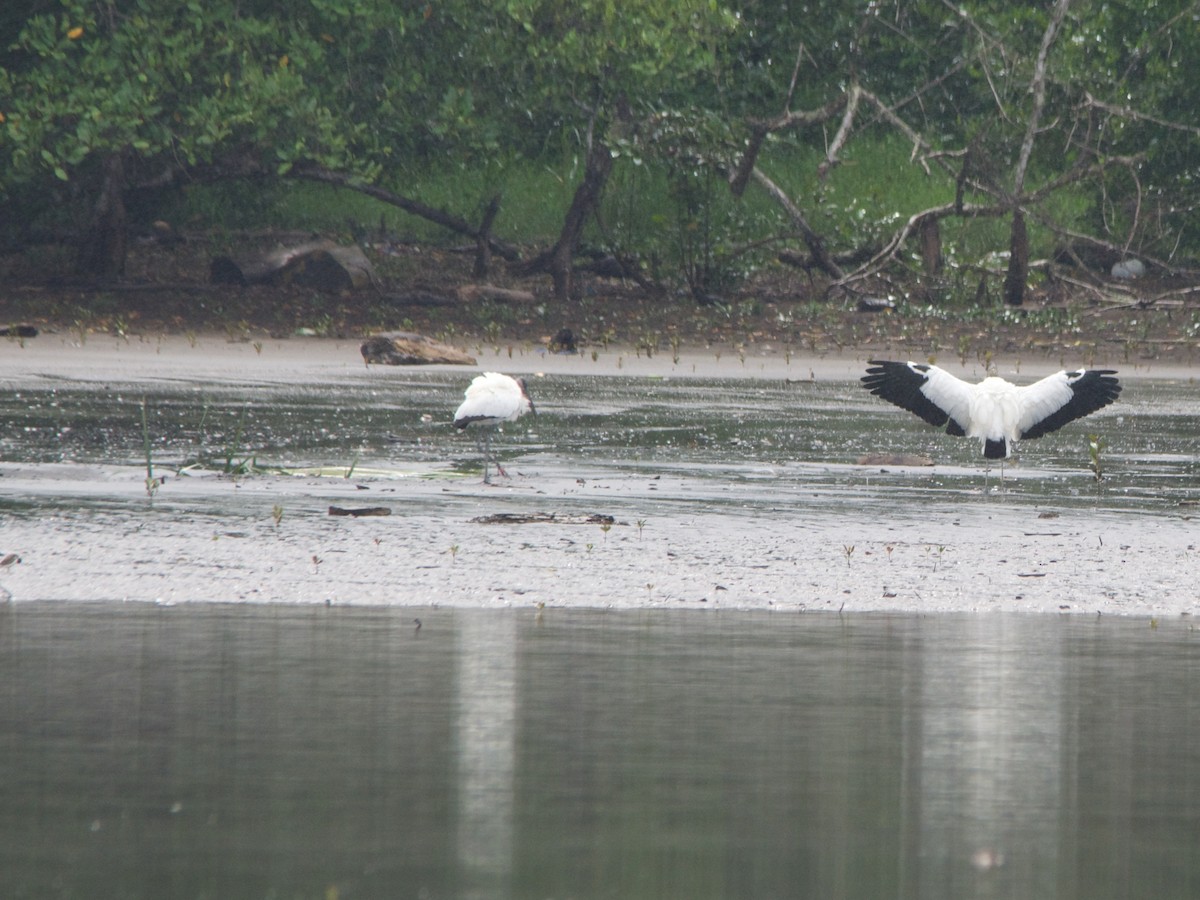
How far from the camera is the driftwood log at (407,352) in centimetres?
2017

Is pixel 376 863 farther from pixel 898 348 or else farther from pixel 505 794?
pixel 898 348

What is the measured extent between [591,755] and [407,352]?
15.4 m

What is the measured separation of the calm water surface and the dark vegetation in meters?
15.4

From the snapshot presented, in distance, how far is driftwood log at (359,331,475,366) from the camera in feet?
66.2

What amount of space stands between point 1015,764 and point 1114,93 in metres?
20.6

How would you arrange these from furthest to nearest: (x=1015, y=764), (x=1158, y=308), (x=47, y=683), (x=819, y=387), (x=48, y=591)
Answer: (x=1158, y=308) < (x=819, y=387) < (x=48, y=591) < (x=47, y=683) < (x=1015, y=764)

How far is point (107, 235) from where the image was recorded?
82.7 ft

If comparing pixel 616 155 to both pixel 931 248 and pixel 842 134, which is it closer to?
pixel 842 134

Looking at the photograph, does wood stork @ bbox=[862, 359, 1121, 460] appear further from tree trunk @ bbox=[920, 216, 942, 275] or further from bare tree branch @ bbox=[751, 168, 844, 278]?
tree trunk @ bbox=[920, 216, 942, 275]

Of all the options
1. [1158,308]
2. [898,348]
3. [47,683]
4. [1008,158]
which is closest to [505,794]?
[47,683]

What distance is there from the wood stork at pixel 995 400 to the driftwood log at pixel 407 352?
825cm

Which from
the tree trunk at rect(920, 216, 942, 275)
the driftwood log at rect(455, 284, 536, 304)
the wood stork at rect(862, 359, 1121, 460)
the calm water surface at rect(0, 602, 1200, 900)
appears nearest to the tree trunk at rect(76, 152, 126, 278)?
the driftwood log at rect(455, 284, 536, 304)

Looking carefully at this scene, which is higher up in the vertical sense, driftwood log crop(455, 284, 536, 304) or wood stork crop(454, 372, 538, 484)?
driftwood log crop(455, 284, 536, 304)

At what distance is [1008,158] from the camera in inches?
1006
